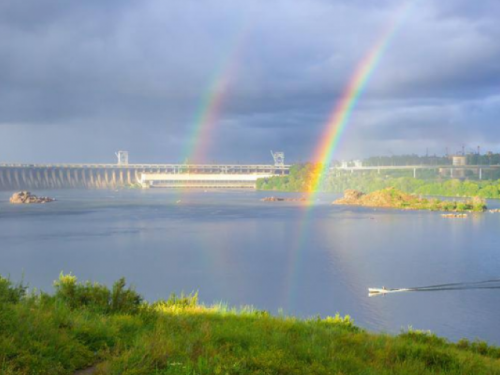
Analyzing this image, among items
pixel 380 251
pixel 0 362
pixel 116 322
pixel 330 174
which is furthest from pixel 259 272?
pixel 330 174

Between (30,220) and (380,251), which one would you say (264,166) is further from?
(380,251)

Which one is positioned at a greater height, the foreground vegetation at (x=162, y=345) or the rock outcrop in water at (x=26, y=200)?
the foreground vegetation at (x=162, y=345)

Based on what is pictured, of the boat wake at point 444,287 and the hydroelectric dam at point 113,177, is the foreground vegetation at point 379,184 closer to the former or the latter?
the hydroelectric dam at point 113,177

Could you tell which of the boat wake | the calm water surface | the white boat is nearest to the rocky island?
the calm water surface

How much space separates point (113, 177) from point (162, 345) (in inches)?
5838

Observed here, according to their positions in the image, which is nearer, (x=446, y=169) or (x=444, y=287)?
(x=444, y=287)

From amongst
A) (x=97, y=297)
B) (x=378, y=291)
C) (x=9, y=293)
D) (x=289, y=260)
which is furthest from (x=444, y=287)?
(x=9, y=293)

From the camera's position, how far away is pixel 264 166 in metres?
163

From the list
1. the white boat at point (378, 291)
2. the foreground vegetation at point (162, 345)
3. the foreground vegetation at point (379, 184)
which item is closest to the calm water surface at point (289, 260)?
the white boat at point (378, 291)

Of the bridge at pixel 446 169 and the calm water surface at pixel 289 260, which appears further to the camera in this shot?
the bridge at pixel 446 169

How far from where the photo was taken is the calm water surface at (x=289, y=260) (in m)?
19.1

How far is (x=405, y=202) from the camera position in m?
68.4

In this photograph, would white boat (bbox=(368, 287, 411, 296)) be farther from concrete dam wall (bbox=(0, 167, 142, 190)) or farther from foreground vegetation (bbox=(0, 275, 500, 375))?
concrete dam wall (bbox=(0, 167, 142, 190))

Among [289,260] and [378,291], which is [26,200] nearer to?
[289,260]
